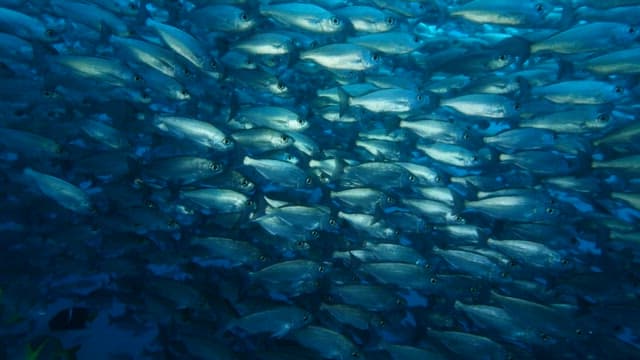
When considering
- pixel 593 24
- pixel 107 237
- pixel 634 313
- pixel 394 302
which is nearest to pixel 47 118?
pixel 107 237

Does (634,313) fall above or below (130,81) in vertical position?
below

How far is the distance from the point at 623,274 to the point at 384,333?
4572mm

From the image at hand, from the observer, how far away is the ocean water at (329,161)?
22.3 feet

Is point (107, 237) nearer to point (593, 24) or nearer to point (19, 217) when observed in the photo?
Result: point (19, 217)

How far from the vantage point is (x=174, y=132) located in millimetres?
6910

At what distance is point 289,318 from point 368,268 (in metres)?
1.45

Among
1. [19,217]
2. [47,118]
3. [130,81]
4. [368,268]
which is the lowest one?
[19,217]

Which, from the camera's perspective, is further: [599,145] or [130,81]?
[599,145]

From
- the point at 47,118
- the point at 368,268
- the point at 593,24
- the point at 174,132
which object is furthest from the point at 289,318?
the point at 593,24

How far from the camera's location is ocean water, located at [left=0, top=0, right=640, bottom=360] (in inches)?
268

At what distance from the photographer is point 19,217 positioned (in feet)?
33.4

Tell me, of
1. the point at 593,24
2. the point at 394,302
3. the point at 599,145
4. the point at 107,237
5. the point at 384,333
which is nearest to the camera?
the point at 593,24

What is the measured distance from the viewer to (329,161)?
8.47m

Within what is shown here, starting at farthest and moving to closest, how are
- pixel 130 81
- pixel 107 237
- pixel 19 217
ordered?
pixel 19 217 → pixel 107 237 → pixel 130 81
